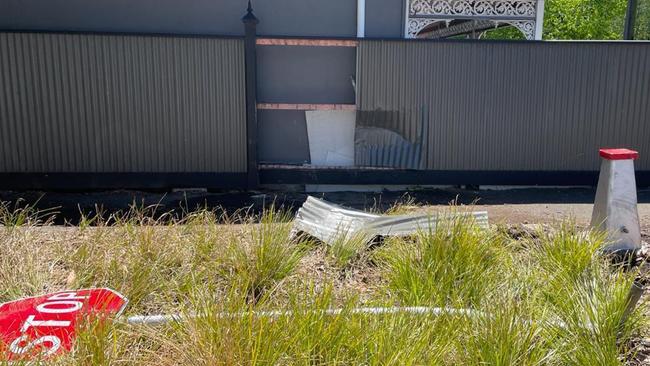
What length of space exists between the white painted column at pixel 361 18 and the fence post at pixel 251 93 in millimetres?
1529

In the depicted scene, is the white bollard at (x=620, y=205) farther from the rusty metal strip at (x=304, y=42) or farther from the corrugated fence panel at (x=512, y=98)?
the rusty metal strip at (x=304, y=42)

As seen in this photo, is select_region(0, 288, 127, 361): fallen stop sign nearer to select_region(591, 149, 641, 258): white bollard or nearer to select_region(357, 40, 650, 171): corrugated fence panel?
select_region(591, 149, 641, 258): white bollard

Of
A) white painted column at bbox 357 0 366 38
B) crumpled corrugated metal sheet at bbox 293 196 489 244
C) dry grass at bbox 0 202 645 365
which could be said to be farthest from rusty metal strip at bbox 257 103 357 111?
dry grass at bbox 0 202 645 365

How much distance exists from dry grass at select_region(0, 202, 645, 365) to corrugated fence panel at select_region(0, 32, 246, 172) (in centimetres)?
342

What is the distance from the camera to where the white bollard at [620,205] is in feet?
15.9

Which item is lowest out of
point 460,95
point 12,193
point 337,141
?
point 12,193

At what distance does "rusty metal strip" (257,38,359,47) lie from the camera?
815 centimetres

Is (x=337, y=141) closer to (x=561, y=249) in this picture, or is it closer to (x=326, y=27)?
(x=326, y=27)

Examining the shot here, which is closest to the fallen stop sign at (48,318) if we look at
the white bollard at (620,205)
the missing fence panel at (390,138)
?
the white bollard at (620,205)

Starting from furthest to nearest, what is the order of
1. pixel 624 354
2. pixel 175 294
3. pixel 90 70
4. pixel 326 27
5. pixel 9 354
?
pixel 326 27
pixel 90 70
pixel 175 294
pixel 624 354
pixel 9 354

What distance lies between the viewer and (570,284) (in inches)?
139

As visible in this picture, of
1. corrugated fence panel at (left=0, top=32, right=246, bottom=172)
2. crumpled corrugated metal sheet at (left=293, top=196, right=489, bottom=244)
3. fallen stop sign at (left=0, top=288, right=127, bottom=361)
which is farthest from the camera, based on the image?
corrugated fence panel at (left=0, top=32, right=246, bottom=172)

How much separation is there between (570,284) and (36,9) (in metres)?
8.05

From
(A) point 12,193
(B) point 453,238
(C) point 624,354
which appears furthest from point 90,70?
(C) point 624,354
